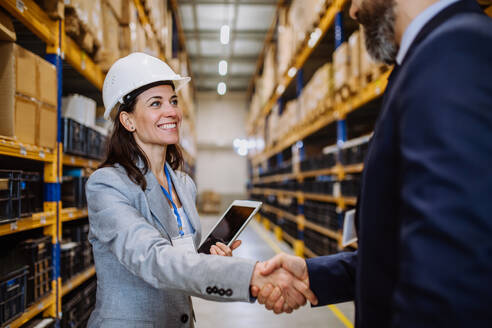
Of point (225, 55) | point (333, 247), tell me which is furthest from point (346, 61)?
point (225, 55)

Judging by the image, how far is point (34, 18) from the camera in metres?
2.31

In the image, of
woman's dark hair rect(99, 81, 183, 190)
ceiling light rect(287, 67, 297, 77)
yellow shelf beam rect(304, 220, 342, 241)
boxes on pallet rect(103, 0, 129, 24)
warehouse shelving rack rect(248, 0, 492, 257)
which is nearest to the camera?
woman's dark hair rect(99, 81, 183, 190)

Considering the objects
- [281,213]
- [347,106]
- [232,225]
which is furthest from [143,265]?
[281,213]

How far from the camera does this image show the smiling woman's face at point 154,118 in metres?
1.92

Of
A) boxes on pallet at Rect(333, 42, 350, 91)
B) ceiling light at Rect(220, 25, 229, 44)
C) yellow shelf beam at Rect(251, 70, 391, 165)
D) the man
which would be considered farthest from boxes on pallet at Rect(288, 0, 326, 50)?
ceiling light at Rect(220, 25, 229, 44)

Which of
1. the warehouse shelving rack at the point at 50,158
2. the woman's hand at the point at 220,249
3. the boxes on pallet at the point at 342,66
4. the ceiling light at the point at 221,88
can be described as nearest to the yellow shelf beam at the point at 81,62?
the warehouse shelving rack at the point at 50,158

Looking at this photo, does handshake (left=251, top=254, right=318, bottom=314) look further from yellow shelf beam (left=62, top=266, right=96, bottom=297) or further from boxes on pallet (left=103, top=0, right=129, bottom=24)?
boxes on pallet (left=103, top=0, right=129, bottom=24)

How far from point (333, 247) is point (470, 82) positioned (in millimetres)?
4572

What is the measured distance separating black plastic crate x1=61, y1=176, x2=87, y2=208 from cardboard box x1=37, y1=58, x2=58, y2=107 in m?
0.86

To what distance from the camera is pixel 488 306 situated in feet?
2.29

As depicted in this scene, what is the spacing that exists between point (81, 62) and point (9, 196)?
137 cm

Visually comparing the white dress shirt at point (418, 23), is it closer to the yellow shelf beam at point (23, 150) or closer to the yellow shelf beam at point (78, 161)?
the yellow shelf beam at point (23, 150)

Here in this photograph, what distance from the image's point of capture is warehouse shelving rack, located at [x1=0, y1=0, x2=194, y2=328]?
2.12 meters

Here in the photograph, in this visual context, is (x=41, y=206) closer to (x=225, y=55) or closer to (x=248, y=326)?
(x=248, y=326)
